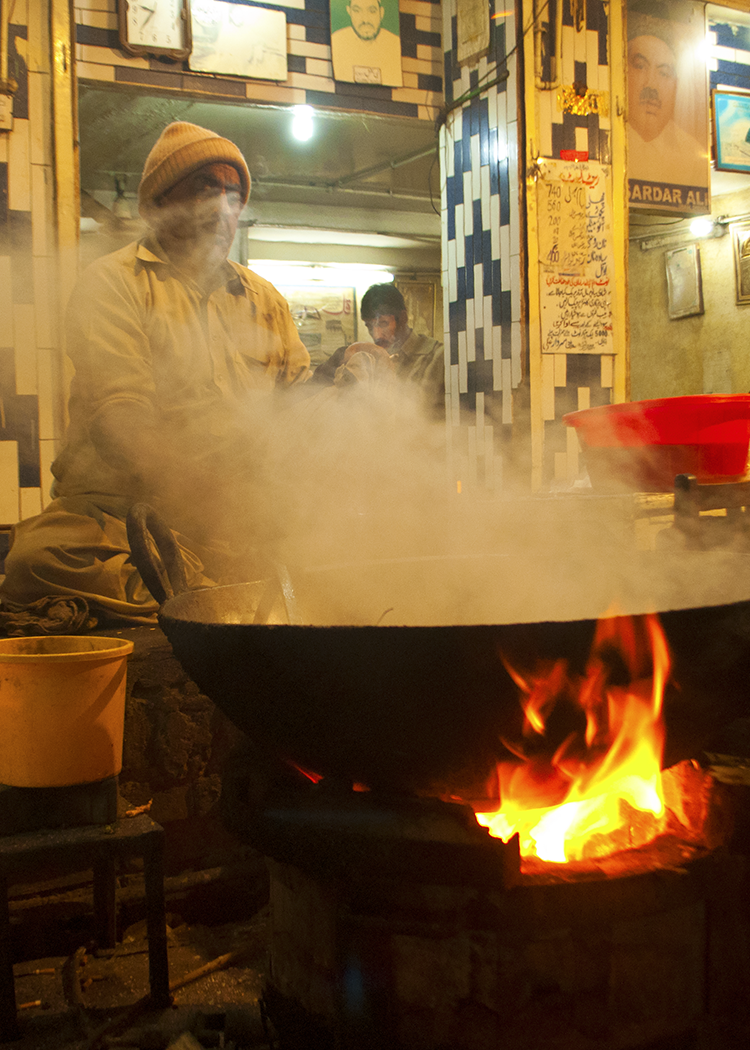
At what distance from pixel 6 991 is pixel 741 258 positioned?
28.5ft

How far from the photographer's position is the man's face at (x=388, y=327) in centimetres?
604

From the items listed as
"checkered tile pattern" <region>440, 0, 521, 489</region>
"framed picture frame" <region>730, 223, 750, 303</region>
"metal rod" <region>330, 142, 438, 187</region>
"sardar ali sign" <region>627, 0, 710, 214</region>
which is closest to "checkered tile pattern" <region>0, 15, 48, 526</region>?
"checkered tile pattern" <region>440, 0, 521, 489</region>

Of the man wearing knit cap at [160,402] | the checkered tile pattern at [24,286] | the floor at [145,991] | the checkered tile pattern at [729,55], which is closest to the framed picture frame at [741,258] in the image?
the checkered tile pattern at [729,55]

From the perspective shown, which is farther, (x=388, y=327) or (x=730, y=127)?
(x=388, y=327)

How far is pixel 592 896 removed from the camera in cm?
123

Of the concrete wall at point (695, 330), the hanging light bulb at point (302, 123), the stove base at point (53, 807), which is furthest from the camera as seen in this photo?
the concrete wall at point (695, 330)

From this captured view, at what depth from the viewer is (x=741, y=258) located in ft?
27.3

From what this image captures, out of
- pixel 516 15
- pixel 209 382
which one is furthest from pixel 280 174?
pixel 209 382

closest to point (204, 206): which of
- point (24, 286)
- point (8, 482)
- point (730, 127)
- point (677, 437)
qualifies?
point (24, 286)

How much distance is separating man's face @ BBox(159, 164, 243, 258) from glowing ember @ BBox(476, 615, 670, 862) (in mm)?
2818

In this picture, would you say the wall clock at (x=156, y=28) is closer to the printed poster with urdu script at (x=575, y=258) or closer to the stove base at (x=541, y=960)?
the printed poster with urdu script at (x=575, y=258)

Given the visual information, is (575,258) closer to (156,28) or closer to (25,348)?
(156,28)

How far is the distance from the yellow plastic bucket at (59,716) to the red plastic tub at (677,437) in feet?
6.74

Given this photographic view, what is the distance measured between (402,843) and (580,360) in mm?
4295
